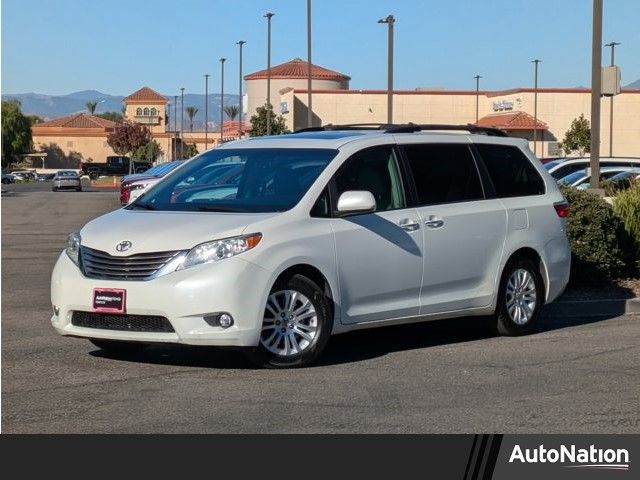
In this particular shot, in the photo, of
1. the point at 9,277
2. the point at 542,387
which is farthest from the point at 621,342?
the point at 9,277

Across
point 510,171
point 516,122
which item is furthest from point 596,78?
point 516,122

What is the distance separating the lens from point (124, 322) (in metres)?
9.02

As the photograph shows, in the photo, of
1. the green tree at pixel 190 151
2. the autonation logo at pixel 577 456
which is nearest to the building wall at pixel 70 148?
the green tree at pixel 190 151

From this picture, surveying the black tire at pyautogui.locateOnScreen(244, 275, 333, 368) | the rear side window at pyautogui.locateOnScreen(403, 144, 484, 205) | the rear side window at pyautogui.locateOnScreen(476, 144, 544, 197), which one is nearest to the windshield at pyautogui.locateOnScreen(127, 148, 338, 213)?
the black tire at pyautogui.locateOnScreen(244, 275, 333, 368)

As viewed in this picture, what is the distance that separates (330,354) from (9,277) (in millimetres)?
6978

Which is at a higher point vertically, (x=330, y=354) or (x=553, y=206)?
(x=553, y=206)

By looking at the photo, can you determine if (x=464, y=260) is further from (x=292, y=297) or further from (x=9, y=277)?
(x=9, y=277)

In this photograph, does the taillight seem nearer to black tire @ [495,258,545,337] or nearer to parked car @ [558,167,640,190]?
black tire @ [495,258,545,337]

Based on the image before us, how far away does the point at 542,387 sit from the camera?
8688mm

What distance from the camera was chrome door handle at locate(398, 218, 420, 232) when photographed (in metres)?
10.1

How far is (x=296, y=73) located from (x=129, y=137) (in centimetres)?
2453

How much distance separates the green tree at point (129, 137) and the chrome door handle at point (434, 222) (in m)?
107

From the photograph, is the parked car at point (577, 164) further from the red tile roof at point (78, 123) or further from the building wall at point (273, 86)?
the red tile roof at point (78, 123)

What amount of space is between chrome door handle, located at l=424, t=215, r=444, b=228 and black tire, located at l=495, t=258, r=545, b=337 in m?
1.06
